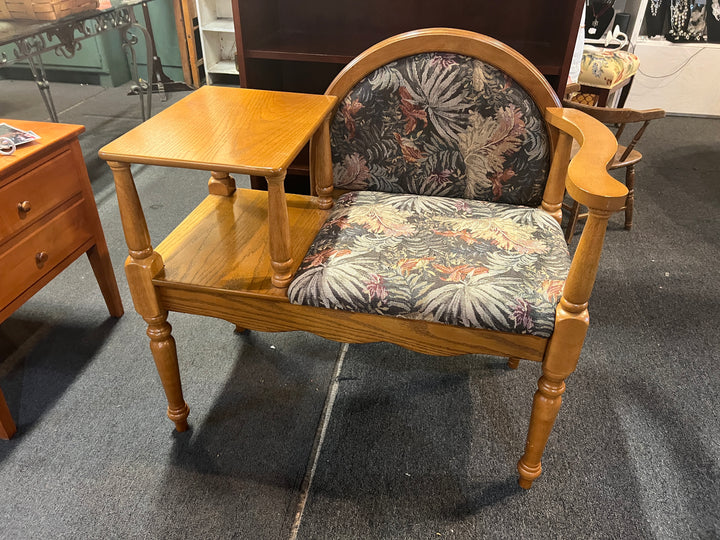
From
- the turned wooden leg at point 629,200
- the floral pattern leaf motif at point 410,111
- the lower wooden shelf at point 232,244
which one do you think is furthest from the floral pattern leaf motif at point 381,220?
the turned wooden leg at point 629,200

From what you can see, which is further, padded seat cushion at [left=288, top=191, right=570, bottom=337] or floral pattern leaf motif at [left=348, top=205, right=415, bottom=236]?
floral pattern leaf motif at [left=348, top=205, right=415, bottom=236]

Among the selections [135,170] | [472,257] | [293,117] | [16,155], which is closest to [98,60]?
[135,170]

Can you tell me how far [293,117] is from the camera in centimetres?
110

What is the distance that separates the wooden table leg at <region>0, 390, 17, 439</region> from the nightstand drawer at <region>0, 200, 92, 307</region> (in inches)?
9.3

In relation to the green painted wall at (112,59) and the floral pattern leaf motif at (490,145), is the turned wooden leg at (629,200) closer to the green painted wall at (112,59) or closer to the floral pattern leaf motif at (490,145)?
the floral pattern leaf motif at (490,145)

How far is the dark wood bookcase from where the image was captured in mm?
1580

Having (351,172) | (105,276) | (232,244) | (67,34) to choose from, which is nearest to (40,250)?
(105,276)

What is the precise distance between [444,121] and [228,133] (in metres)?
0.51

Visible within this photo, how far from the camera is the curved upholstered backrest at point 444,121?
118 centimetres

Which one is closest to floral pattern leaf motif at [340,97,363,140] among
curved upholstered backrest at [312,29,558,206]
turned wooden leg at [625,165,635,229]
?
curved upholstered backrest at [312,29,558,206]

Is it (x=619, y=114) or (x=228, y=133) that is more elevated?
(x=228, y=133)

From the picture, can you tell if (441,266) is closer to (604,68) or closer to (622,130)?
(622,130)

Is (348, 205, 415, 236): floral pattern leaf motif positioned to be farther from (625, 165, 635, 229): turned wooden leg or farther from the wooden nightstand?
(625, 165, 635, 229): turned wooden leg

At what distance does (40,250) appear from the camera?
135 cm
